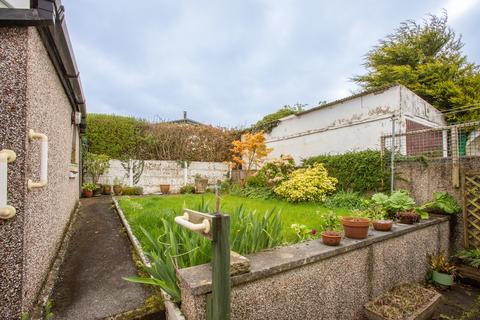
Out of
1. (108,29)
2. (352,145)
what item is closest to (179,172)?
(108,29)

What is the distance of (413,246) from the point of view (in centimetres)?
391

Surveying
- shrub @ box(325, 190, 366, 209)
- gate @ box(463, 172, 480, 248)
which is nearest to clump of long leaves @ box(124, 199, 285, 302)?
shrub @ box(325, 190, 366, 209)

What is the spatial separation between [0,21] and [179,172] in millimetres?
10483

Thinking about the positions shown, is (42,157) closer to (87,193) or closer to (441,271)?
(441,271)

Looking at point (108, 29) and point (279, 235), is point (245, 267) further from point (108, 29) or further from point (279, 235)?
point (108, 29)

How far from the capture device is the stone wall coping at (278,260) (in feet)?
5.69

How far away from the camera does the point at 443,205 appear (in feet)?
→ 15.9

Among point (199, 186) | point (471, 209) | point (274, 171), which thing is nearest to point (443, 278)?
point (471, 209)

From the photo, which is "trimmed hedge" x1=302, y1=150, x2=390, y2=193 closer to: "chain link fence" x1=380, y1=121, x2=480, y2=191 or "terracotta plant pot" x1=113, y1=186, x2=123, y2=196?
"chain link fence" x1=380, y1=121, x2=480, y2=191

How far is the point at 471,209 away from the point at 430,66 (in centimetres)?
1183

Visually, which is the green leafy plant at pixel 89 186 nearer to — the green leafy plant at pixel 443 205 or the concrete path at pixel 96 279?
the concrete path at pixel 96 279

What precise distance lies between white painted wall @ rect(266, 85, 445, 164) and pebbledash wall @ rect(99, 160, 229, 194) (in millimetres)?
4269

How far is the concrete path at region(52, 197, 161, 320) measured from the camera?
7.11ft

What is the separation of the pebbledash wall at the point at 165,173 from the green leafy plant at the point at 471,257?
33.0ft
